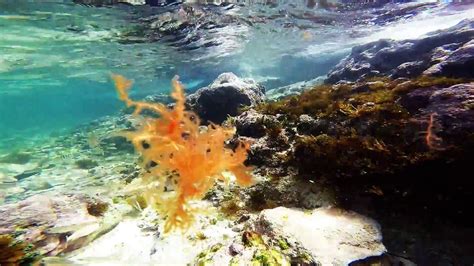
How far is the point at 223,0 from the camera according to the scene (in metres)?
14.5

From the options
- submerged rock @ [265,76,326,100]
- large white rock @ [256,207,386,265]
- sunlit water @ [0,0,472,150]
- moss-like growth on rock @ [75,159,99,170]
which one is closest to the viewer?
large white rock @ [256,207,386,265]

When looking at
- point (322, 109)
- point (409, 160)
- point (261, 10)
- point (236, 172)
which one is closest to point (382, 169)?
point (409, 160)

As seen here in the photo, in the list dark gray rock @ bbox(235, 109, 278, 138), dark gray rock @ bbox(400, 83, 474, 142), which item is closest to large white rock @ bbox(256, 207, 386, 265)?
dark gray rock @ bbox(400, 83, 474, 142)

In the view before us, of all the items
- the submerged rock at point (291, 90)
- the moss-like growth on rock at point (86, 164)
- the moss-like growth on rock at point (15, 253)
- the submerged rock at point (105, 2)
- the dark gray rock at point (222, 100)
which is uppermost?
the submerged rock at point (105, 2)

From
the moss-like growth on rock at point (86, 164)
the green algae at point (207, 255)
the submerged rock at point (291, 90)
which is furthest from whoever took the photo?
the submerged rock at point (291, 90)

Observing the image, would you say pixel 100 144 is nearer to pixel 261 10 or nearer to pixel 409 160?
pixel 261 10

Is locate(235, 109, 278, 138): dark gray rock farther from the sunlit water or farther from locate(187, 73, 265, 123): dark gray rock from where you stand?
the sunlit water

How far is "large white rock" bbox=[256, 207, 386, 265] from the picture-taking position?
11.0 feet

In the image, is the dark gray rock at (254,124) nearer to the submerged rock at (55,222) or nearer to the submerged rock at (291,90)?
the submerged rock at (55,222)

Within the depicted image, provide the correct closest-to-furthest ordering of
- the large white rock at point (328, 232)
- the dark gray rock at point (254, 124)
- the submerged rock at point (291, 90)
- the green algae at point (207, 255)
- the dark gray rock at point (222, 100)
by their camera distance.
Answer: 1. the green algae at point (207, 255)
2. the large white rock at point (328, 232)
3. the dark gray rock at point (254, 124)
4. the dark gray rock at point (222, 100)
5. the submerged rock at point (291, 90)

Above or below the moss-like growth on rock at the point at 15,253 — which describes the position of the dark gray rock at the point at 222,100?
below

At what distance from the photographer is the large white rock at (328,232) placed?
3.37m

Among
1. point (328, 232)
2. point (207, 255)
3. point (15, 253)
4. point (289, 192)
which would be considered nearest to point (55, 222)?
point (15, 253)

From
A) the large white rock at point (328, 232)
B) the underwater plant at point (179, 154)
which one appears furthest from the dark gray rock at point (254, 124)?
the underwater plant at point (179, 154)
